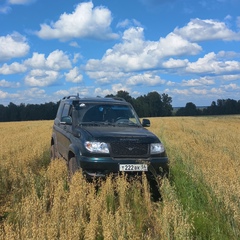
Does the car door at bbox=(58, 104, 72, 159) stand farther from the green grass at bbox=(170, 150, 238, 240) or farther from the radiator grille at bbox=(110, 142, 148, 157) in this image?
the green grass at bbox=(170, 150, 238, 240)

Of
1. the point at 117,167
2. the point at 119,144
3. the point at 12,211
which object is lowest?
the point at 12,211

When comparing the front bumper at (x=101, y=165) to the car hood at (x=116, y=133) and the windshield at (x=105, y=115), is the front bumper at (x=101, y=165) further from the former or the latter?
the windshield at (x=105, y=115)

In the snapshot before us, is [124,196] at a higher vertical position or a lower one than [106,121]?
lower

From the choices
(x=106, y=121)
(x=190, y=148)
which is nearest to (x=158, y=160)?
(x=106, y=121)

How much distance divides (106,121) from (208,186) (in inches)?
115

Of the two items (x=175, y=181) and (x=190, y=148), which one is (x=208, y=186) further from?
A: (x=190, y=148)

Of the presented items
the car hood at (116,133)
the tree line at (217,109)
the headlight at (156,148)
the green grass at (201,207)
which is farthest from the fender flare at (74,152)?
the tree line at (217,109)

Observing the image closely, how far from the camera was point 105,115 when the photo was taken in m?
8.16

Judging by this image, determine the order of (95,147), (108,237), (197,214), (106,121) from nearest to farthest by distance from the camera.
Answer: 1. (108,237)
2. (197,214)
3. (95,147)
4. (106,121)

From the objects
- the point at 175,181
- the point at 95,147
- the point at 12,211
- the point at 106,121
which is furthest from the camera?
the point at 106,121

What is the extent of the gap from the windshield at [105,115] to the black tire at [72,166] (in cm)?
100

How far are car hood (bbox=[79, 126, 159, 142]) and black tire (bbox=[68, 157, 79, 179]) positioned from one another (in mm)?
673

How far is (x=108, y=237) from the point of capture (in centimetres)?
349

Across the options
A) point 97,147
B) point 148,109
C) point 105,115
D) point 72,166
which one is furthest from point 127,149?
point 148,109
